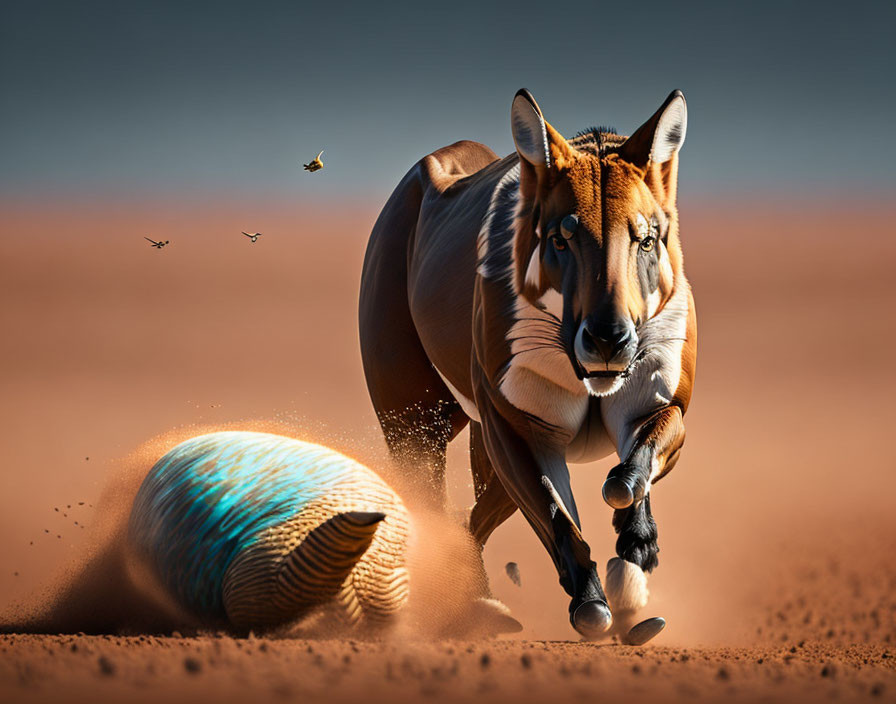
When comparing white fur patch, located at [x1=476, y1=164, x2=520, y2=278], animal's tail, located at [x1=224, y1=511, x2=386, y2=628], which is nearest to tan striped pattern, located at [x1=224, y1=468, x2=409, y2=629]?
animal's tail, located at [x1=224, y1=511, x2=386, y2=628]

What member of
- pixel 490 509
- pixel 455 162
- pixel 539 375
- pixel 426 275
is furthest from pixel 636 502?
pixel 455 162

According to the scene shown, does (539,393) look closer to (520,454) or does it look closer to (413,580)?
(520,454)

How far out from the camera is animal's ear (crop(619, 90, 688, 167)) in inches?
183

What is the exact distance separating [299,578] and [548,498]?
3.53ft

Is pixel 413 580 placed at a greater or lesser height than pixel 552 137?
lesser

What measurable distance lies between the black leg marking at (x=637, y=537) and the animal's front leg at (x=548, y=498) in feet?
0.63

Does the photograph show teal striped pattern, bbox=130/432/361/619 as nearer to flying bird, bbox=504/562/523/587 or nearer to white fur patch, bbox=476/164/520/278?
white fur patch, bbox=476/164/520/278

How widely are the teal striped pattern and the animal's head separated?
1.08 meters

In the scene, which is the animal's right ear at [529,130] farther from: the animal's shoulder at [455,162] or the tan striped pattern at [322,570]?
the animal's shoulder at [455,162]

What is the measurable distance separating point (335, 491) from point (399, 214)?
298 centimetres

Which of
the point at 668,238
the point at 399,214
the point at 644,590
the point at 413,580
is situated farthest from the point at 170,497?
the point at 399,214

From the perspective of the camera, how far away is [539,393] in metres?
4.73

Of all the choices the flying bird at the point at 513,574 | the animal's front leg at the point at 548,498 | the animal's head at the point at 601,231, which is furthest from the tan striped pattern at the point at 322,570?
the flying bird at the point at 513,574

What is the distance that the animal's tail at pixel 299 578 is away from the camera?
3.96 meters
